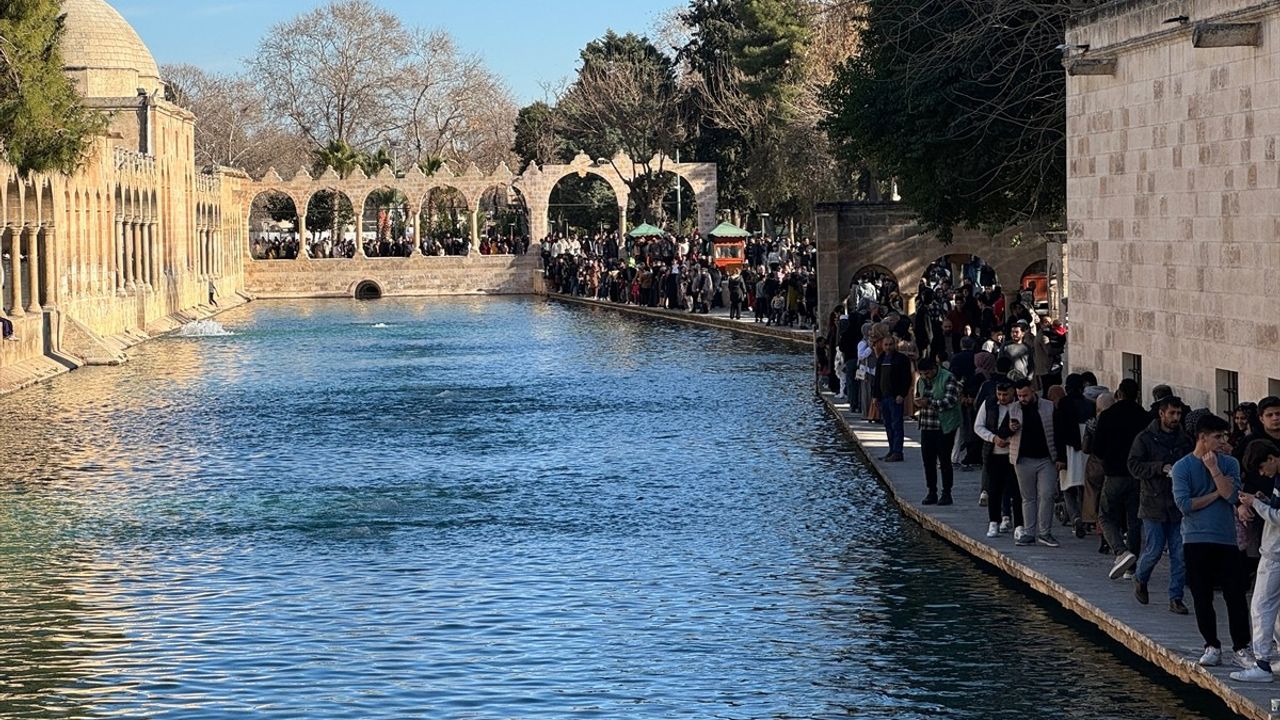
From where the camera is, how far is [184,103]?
100438 mm

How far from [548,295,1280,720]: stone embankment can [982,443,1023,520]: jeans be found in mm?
198

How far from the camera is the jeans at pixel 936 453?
17.0 meters

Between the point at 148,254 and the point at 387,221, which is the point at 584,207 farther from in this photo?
the point at 148,254

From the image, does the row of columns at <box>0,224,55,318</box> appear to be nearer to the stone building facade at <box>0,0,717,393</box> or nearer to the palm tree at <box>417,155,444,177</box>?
the stone building facade at <box>0,0,717,393</box>

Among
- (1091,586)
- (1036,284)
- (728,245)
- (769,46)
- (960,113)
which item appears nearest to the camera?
(1091,586)

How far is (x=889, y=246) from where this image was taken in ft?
111

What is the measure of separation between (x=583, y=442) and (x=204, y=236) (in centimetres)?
4199

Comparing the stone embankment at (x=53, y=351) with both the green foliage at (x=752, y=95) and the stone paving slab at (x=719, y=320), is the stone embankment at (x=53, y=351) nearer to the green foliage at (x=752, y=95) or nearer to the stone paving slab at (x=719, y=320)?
the stone paving slab at (x=719, y=320)

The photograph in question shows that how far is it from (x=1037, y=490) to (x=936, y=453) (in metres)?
2.55

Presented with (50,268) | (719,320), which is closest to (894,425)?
(50,268)

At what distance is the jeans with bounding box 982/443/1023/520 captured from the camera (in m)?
14.9

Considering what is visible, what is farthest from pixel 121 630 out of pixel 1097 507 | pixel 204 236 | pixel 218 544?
pixel 204 236

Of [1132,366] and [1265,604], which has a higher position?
[1132,366]

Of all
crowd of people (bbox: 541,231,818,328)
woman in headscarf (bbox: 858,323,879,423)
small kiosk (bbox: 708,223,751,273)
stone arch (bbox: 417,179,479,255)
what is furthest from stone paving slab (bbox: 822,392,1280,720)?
stone arch (bbox: 417,179,479,255)
